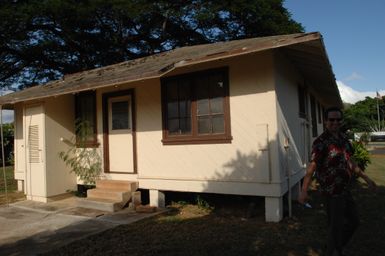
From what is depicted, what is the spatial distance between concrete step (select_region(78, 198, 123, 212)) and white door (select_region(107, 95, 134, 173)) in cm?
100

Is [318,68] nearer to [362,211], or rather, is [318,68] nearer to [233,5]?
[362,211]

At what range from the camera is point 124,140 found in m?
8.95

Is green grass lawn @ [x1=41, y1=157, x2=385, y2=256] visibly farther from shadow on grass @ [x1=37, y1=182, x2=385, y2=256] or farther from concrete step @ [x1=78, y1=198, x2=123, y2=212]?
concrete step @ [x1=78, y1=198, x2=123, y2=212]

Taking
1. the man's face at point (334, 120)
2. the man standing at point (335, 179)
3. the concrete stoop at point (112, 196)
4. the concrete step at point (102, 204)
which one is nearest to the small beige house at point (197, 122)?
the concrete stoop at point (112, 196)

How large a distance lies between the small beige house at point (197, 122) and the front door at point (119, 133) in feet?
0.08

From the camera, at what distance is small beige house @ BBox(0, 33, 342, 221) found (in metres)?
6.80

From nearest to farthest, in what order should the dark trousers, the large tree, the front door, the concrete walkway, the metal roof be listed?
the dark trousers
the concrete walkway
the metal roof
the front door
the large tree

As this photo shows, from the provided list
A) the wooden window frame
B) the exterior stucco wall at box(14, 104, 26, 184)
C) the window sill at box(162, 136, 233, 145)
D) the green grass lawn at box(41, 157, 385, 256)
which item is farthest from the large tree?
the green grass lawn at box(41, 157, 385, 256)

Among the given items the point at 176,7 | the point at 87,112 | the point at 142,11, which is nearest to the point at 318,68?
the point at 87,112

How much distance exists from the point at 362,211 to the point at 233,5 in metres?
15.9

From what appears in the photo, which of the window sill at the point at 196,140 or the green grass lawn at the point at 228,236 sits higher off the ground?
the window sill at the point at 196,140

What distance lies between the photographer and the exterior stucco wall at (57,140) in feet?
30.4

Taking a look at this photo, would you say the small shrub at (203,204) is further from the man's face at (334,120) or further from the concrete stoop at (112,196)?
the man's face at (334,120)

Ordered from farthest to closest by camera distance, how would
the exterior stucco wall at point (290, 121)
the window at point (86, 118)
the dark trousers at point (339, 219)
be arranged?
the window at point (86, 118), the exterior stucco wall at point (290, 121), the dark trousers at point (339, 219)
